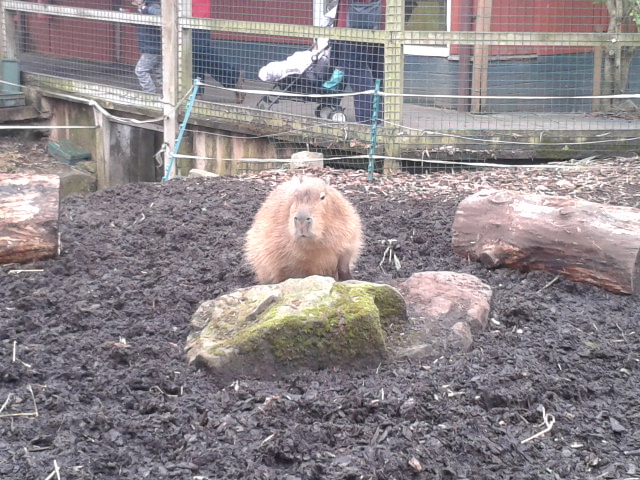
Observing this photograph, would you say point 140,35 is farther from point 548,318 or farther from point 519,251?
point 548,318

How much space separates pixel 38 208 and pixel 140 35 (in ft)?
17.0

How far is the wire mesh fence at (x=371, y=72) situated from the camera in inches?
310

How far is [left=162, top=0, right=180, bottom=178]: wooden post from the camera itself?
342 inches

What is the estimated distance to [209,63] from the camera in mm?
9352

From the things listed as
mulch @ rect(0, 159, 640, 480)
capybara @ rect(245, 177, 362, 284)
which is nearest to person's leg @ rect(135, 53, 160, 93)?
mulch @ rect(0, 159, 640, 480)

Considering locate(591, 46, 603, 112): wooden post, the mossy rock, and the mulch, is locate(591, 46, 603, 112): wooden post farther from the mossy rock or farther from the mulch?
the mossy rock

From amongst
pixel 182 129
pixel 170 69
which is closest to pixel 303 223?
pixel 182 129

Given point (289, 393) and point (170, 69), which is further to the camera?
point (170, 69)

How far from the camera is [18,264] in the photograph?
4.95m

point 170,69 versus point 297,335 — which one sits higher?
point 170,69

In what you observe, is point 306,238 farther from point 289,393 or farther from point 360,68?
point 360,68

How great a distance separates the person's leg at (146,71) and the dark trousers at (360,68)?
231cm

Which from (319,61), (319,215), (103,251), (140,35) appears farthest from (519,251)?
(140,35)

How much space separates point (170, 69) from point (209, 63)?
716 mm
